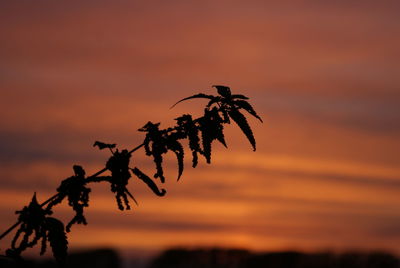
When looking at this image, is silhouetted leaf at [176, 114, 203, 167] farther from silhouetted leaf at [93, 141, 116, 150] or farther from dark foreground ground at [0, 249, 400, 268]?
dark foreground ground at [0, 249, 400, 268]

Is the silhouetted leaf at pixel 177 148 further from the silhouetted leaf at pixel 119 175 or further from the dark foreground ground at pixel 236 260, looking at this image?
the dark foreground ground at pixel 236 260

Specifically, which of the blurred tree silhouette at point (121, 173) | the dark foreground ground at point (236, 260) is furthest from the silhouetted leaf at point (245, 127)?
the dark foreground ground at point (236, 260)

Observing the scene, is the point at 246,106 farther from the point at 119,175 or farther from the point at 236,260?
the point at 236,260

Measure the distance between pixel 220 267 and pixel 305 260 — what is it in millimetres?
1787

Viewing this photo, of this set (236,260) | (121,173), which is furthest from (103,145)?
(236,260)

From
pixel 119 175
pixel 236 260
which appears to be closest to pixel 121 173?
pixel 119 175

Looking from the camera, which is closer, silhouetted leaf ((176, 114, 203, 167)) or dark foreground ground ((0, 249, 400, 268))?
silhouetted leaf ((176, 114, 203, 167))

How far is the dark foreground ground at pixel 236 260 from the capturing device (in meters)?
15.9

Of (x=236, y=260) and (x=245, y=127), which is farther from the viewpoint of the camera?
(x=236, y=260)

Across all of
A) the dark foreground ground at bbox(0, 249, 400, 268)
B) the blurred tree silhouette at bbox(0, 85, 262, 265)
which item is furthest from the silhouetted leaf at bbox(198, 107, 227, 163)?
the dark foreground ground at bbox(0, 249, 400, 268)

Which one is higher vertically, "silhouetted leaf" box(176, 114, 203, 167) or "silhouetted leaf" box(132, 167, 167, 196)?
"silhouetted leaf" box(176, 114, 203, 167)

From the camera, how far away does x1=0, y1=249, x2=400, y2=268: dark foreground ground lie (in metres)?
15.9

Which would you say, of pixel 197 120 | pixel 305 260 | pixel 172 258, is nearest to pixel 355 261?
A: pixel 305 260

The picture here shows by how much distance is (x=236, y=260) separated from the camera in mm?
16344
